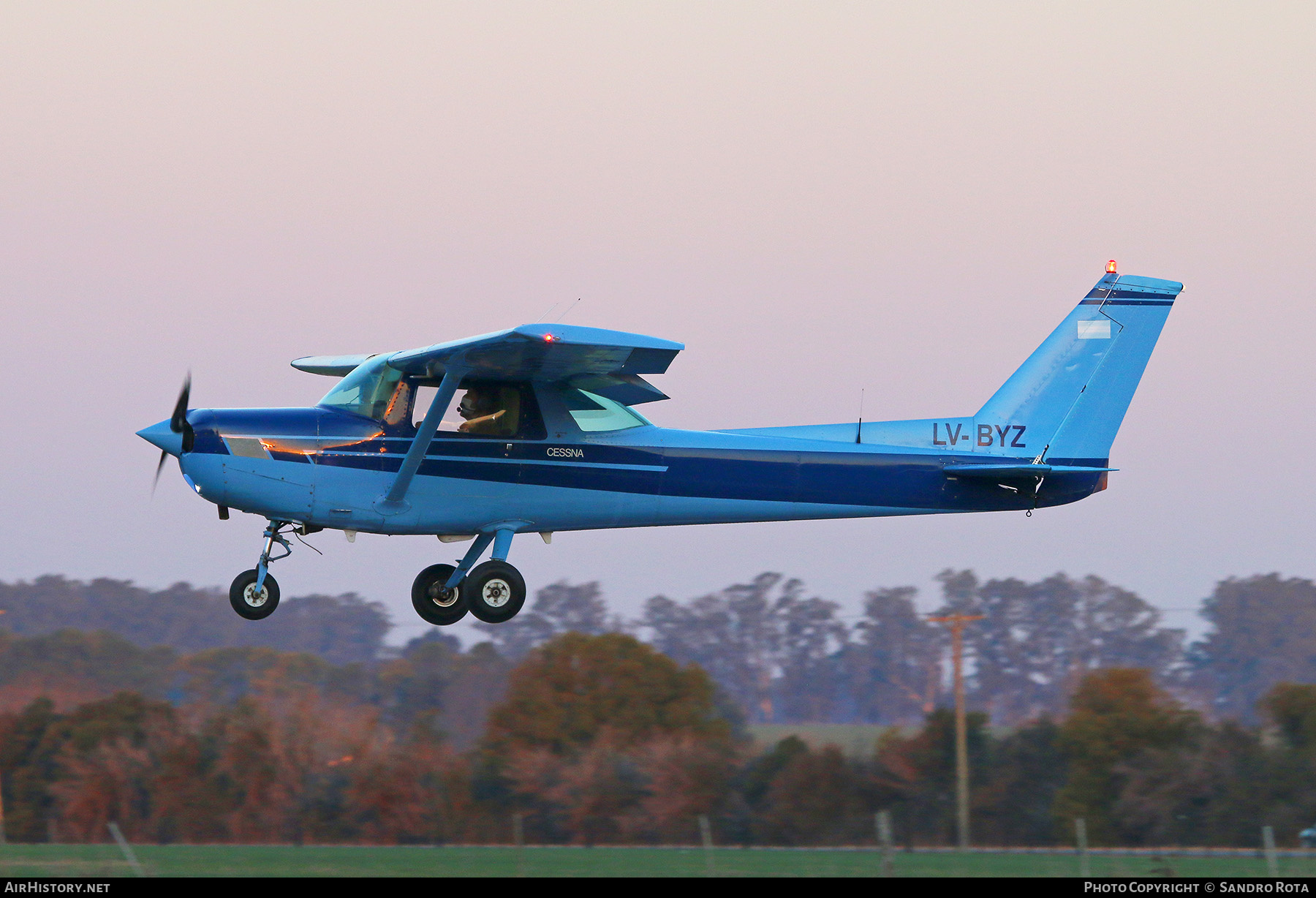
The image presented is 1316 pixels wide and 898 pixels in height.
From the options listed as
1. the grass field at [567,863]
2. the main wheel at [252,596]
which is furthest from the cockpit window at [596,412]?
the grass field at [567,863]

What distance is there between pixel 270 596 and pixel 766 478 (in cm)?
546

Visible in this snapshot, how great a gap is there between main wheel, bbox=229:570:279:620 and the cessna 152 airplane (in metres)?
0.02

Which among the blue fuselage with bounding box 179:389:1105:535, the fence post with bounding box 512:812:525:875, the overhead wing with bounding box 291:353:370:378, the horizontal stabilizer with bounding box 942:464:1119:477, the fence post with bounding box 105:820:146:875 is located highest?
the overhead wing with bounding box 291:353:370:378

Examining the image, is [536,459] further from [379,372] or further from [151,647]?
[151,647]

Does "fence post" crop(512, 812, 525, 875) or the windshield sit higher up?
the windshield

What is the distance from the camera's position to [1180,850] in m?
35.6

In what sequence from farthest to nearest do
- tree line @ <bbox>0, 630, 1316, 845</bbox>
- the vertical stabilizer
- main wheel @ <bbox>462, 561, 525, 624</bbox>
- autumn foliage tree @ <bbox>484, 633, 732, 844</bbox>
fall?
1. autumn foliage tree @ <bbox>484, 633, 732, 844</bbox>
2. tree line @ <bbox>0, 630, 1316, 845</bbox>
3. the vertical stabilizer
4. main wheel @ <bbox>462, 561, 525, 624</bbox>

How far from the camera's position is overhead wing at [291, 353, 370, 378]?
59.3 ft

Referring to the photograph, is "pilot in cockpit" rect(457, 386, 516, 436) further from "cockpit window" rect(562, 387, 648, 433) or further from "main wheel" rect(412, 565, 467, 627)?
"main wheel" rect(412, 565, 467, 627)

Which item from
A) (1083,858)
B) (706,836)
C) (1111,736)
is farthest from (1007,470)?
(1111,736)

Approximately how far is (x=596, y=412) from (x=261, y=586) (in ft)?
Answer: 12.9

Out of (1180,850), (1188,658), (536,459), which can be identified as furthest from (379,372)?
(1188,658)

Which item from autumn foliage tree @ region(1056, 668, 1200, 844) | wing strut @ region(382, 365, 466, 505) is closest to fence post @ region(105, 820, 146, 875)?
wing strut @ region(382, 365, 466, 505)

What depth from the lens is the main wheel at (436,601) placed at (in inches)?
627
